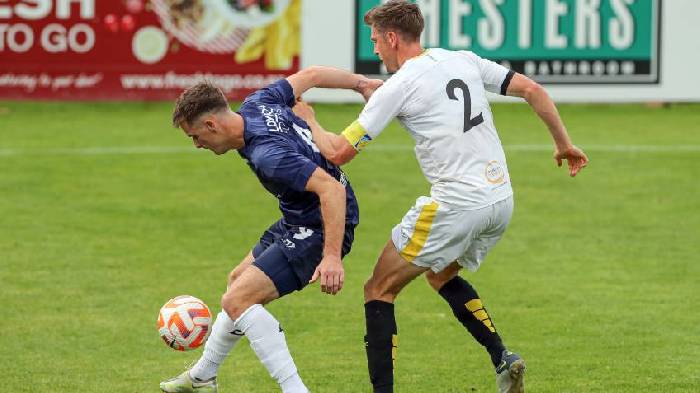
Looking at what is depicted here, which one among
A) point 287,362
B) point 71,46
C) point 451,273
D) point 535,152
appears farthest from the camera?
point 71,46

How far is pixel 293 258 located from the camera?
830 centimetres

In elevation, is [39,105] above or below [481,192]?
below

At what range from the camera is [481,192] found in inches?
329

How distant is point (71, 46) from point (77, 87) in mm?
730

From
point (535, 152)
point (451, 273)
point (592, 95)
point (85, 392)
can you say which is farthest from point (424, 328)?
point (592, 95)

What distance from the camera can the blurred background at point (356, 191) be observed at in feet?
34.0

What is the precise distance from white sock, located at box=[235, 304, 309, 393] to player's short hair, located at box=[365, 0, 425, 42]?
70.7 inches

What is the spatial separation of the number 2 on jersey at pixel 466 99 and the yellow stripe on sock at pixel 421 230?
1.69 ft

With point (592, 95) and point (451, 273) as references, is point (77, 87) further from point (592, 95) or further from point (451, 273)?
point (451, 273)

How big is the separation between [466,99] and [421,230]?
0.82m

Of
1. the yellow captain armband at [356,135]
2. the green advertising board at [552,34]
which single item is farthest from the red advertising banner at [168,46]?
the yellow captain armband at [356,135]

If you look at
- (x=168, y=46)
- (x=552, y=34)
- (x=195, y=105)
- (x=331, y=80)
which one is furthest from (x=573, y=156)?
(x=168, y=46)

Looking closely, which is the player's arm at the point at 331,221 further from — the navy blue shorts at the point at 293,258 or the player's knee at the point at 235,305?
the player's knee at the point at 235,305

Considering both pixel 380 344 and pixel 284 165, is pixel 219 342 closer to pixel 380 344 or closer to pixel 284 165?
pixel 380 344
